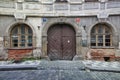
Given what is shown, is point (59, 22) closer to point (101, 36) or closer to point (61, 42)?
point (61, 42)

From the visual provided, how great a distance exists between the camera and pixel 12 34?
36.1 ft

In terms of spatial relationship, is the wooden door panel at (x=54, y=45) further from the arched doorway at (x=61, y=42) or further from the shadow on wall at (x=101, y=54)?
the shadow on wall at (x=101, y=54)

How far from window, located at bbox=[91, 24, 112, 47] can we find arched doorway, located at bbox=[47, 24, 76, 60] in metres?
1.60

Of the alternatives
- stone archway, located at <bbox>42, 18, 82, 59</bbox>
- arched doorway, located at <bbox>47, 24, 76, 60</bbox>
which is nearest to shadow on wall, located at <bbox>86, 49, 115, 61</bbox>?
stone archway, located at <bbox>42, 18, 82, 59</bbox>

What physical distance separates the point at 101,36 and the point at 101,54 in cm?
144

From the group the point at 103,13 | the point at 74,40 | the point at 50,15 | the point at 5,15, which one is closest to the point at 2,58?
the point at 5,15

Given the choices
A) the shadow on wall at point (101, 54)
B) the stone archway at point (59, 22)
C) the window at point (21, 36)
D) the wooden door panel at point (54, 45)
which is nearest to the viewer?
the shadow on wall at point (101, 54)

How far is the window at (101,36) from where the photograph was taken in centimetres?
1095

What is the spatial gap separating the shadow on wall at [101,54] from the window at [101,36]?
525mm

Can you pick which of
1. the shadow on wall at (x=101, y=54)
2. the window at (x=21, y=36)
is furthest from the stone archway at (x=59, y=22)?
the window at (x=21, y=36)

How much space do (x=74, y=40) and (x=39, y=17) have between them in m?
3.38

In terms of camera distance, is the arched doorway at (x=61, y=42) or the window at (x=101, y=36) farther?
the arched doorway at (x=61, y=42)

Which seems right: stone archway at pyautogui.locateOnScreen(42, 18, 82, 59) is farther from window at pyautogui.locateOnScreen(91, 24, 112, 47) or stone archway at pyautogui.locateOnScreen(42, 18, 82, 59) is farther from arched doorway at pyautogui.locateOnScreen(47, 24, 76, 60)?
window at pyautogui.locateOnScreen(91, 24, 112, 47)

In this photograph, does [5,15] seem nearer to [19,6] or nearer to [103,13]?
[19,6]
